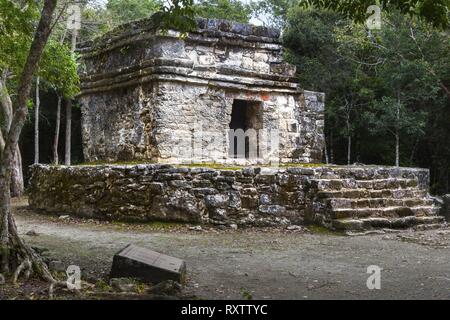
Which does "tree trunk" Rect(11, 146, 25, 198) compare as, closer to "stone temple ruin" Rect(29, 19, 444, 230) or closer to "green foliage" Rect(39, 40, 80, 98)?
"stone temple ruin" Rect(29, 19, 444, 230)

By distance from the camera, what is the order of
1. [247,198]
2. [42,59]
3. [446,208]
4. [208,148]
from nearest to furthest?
A: [247,198], [42,59], [446,208], [208,148]

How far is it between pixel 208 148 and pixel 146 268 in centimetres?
618

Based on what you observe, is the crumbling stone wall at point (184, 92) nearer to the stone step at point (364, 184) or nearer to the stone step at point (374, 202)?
the stone step at point (364, 184)

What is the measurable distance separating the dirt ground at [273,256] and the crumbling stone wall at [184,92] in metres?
2.48

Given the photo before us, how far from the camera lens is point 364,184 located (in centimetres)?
962

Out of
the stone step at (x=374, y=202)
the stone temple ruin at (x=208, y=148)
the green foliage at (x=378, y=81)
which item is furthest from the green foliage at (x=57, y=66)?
the green foliage at (x=378, y=81)

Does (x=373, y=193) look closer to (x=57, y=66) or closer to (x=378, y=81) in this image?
(x=57, y=66)

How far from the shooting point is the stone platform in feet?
28.7

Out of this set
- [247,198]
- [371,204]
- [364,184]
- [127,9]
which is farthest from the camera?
[127,9]

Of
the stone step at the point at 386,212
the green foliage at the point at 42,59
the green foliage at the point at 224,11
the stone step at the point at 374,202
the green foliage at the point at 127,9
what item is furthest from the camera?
the green foliage at the point at 127,9

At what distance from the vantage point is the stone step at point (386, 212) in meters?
8.71

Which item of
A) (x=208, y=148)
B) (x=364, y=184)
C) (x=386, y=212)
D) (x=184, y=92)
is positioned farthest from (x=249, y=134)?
(x=386, y=212)

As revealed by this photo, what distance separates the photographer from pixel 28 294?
14.9 feet

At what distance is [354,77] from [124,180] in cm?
1341
